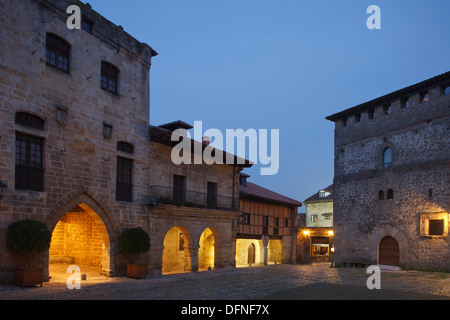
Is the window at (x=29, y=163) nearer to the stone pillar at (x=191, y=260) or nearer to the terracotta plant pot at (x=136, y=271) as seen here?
the terracotta plant pot at (x=136, y=271)

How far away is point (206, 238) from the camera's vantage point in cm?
2752

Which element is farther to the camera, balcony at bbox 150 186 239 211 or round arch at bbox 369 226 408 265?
round arch at bbox 369 226 408 265

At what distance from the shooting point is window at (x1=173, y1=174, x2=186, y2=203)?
858 inches

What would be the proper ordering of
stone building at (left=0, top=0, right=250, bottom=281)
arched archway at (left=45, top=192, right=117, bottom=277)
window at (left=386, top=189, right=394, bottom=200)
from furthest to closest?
window at (left=386, top=189, right=394, bottom=200) < arched archway at (left=45, top=192, right=117, bottom=277) < stone building at (left=0, top=0, right=250, bottom=281)

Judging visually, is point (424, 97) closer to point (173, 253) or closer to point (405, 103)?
point (405, 103)

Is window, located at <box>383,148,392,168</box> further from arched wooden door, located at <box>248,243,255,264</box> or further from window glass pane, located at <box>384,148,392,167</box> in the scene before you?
arched wooden door, located at <box>248,243,255,264</box>

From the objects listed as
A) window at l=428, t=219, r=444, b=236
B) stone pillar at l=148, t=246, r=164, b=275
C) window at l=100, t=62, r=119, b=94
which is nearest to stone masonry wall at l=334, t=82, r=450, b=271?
window at l=428, t=219, r=444, b=236

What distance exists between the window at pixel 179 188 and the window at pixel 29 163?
323 inches

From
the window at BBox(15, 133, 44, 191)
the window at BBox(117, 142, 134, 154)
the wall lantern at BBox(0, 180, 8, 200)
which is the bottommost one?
the wall lantern at BBox(0, 180, 8, 200)

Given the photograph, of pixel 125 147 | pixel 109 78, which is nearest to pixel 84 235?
pixel 125 147

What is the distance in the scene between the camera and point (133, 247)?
17.5 metres

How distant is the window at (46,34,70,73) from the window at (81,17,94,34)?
136 cm

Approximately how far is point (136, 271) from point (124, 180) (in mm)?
4155
